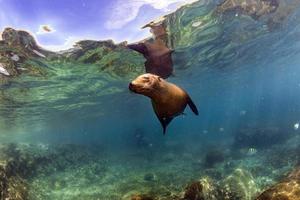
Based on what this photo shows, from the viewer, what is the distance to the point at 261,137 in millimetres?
33438

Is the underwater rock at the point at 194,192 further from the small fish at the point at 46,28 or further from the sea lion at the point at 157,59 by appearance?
the small fish at the point at 46,28

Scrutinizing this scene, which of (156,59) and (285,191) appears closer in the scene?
(285,191)

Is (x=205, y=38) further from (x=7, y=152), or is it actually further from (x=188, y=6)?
(x=7, y=152)

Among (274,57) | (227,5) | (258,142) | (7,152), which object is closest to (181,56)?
(227,5)

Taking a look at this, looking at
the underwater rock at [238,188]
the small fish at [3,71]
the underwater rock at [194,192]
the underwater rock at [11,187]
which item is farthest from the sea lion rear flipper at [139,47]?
the small fish at [3,71]

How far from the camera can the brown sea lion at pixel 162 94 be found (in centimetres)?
425

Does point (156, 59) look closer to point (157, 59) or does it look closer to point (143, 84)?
point (157, 59)

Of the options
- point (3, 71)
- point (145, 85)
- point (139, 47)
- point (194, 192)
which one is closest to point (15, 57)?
point (3, 71)

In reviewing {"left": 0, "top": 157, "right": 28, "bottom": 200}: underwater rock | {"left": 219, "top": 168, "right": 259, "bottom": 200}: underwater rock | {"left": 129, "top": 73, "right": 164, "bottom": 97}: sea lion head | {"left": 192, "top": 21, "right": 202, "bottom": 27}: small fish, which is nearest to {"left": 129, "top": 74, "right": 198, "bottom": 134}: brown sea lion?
{"left": 129, "top": 73, "right": 164, "bottom": 97}: sea lion head

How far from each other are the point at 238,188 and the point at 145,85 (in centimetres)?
903

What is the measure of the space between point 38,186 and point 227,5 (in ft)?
57.8

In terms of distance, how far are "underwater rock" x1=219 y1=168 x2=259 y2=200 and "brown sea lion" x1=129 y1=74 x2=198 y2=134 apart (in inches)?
258

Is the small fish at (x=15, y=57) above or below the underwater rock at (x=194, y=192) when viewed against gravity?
above

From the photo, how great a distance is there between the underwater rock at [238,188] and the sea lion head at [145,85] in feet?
25.7
